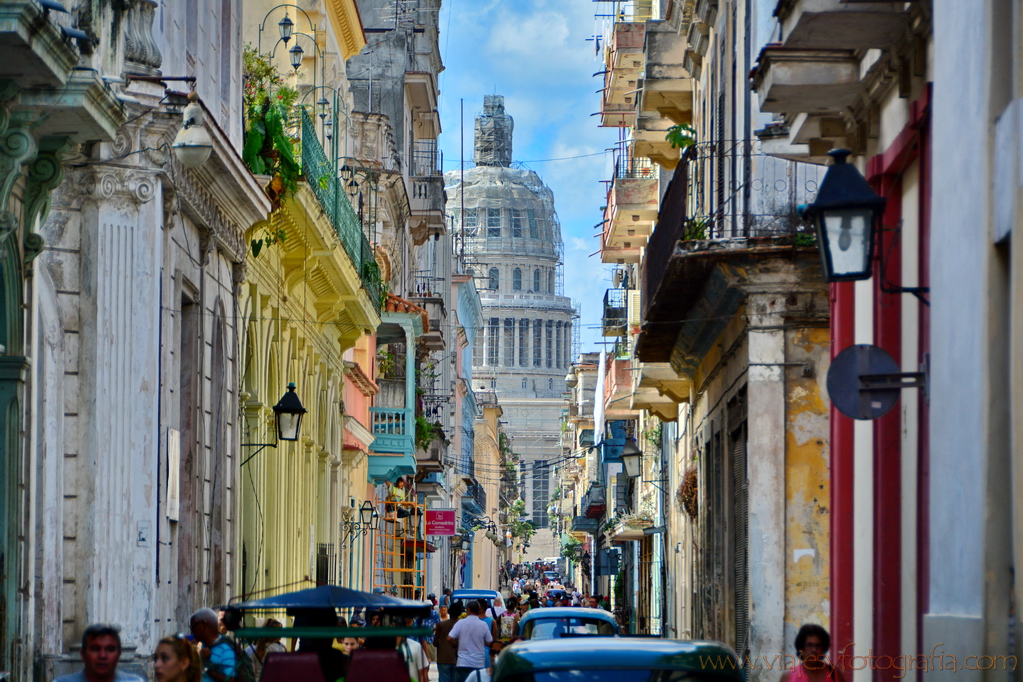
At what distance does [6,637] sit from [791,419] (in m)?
8.51

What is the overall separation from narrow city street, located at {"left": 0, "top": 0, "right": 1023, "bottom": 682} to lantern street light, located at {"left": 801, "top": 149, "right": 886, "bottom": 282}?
0.02 meters

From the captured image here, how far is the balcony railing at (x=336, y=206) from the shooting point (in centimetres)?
2048

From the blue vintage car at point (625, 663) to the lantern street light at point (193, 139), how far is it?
6.21 metres

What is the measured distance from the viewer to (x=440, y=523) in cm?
4206

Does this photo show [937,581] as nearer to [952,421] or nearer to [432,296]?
[952,421]

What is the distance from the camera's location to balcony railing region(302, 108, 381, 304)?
20481 millimetres

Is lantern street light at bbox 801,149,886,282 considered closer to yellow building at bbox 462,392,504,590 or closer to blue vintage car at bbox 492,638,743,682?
blue vintage car at bbox 492,638,743,682

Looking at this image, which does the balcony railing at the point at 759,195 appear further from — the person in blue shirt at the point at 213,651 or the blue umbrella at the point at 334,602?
the blue umbrella at the point at 334,602

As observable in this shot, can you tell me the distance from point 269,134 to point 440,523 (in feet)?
79.8

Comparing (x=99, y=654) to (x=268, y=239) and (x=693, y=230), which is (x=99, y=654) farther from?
(x=268, y=239)

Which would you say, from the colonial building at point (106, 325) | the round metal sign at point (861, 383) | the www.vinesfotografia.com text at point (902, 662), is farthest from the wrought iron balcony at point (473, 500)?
the round metal sign at point (861, 383)

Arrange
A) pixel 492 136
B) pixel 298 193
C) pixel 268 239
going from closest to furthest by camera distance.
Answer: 1. pixel 298 193
2. pixel 268 239
3. pixel 492 136

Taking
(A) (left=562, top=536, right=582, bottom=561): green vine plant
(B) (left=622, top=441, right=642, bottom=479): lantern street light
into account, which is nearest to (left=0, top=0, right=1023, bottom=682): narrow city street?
(B) (left=622, top=441, right=642, bottom=479): lantern street light

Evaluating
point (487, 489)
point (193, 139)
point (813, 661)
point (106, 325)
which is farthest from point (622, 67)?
point (487, 489)
